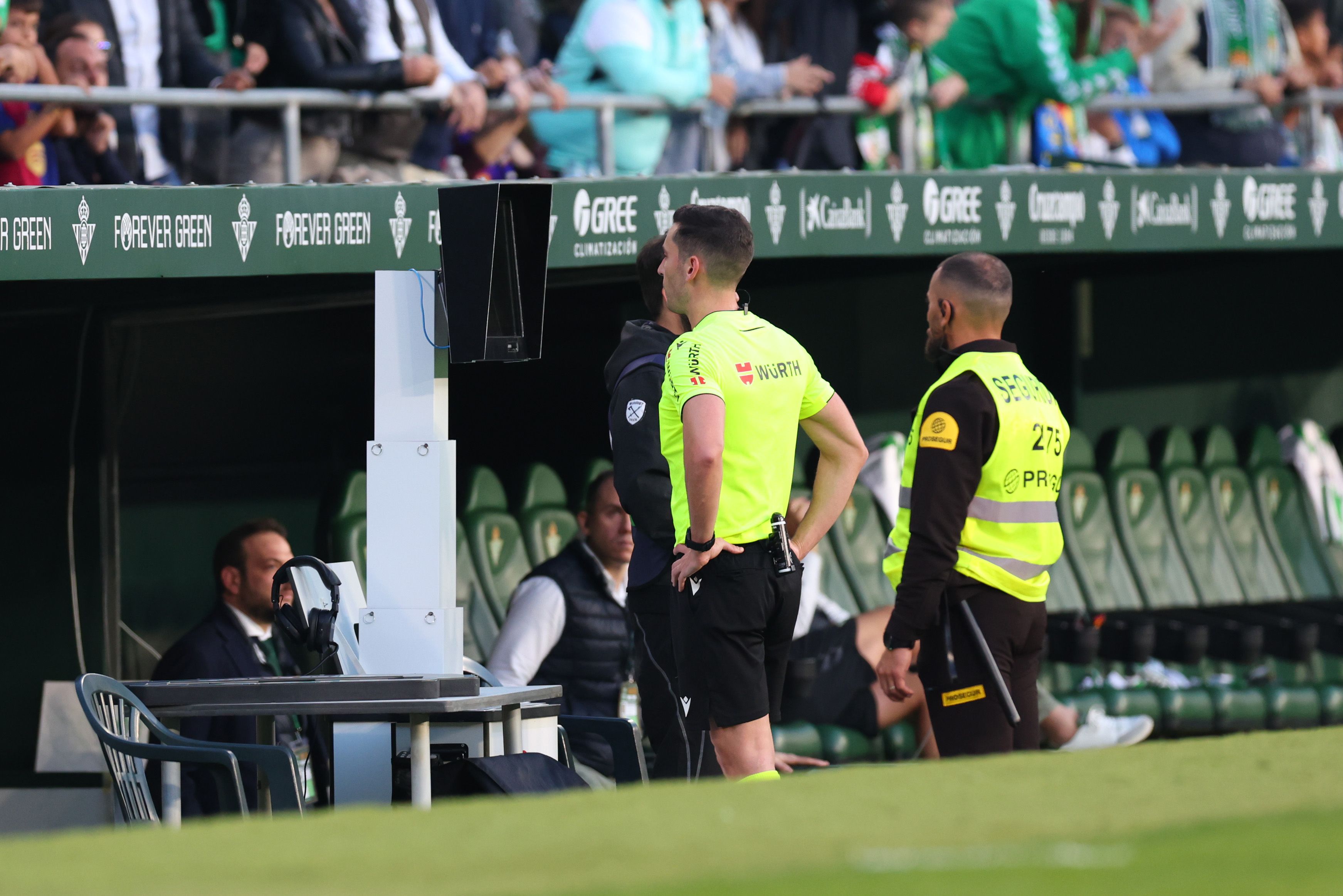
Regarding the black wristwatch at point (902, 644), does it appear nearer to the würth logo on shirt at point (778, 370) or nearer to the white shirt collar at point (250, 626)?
the würth logo on shirt at point (778, 370)

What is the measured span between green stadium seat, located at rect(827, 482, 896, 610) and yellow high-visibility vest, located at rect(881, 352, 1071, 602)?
3787mm

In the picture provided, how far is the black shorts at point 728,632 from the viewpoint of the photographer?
443 cm

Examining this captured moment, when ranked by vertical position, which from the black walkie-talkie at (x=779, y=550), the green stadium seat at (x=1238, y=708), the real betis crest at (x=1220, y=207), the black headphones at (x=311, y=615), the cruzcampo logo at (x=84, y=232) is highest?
the real betis crest at (x=1220, y=207)

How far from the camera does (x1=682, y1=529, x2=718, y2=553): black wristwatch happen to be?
4367mm

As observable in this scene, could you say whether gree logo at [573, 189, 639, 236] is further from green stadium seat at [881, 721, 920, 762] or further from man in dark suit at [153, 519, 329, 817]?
green stadium seat at [881, 721, 920, 762]

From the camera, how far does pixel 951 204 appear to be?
7523 mm

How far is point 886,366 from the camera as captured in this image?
10250mm

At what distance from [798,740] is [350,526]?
1.88 metres

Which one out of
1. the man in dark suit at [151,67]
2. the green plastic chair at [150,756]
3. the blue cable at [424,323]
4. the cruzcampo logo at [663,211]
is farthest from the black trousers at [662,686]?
the man in dark suit at [151,67]

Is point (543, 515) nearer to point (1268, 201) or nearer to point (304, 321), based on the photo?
point (304, 321)

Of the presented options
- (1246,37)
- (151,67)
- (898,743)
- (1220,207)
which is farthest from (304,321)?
(1246,37)

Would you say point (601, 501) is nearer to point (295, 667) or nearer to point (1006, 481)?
point (295, 667)

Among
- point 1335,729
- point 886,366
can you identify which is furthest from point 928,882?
point 886,366

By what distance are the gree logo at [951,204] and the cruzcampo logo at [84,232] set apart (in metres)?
3.21
